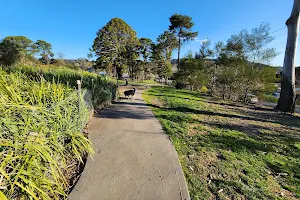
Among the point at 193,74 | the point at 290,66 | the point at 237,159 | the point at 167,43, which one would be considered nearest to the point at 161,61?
the point at 167,43

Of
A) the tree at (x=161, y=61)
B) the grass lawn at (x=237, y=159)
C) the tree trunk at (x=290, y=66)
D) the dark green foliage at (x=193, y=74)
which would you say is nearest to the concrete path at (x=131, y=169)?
the grass lawn at (x=237, y=159)

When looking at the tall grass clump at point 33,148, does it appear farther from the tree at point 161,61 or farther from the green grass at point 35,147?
the tree at point 161,61

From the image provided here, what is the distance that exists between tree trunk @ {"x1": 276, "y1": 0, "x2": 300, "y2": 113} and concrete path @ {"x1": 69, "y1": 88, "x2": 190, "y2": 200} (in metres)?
7.71

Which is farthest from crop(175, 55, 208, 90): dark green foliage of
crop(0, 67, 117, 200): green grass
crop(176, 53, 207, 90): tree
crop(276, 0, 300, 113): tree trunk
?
crop(0, 67, 117, 200): green grass

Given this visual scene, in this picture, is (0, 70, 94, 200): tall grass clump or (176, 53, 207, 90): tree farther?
(176, 53, 207, 90): tree

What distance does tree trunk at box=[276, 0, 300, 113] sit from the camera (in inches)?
275

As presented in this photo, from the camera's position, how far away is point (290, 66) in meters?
7.36

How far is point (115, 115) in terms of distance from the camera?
516 cm

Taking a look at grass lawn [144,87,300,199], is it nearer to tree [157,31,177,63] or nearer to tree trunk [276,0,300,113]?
tree trunk [276,0,300,113]

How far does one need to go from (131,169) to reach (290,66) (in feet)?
30.4

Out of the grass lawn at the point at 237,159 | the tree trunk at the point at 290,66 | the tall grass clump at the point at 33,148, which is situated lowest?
the grass lawn at the point at 237,159

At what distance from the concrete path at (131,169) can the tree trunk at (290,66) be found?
7707mm

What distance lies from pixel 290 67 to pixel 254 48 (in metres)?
4.31

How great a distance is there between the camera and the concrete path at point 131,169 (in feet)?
6.07
